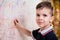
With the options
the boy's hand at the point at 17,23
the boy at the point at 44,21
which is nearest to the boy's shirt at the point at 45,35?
the boy at the point at 44,21

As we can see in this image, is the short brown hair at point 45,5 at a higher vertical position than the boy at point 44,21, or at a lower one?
higher

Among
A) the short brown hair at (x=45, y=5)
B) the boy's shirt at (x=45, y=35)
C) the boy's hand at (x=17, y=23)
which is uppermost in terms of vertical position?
the short brown hair at (x=45, y=5)

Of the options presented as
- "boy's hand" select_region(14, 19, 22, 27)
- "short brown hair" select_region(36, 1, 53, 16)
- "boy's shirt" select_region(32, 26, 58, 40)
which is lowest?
"boy's shirt" select_region(32, 26, 58, 40)

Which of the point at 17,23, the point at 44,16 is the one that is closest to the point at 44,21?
the point at 44,16

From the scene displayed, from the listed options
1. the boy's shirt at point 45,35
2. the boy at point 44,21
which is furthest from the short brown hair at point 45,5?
the boy's shirt at point 45,35

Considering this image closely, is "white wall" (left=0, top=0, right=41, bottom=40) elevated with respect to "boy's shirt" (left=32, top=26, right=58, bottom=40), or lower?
elevated

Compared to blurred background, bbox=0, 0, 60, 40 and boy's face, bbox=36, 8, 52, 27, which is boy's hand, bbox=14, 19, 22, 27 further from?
boy's face, bbox=36, 8, 52, 27

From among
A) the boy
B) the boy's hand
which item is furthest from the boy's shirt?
the boy's hand

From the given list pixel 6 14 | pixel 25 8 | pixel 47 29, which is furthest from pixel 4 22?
pixel 47 29

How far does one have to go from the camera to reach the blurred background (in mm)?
1191

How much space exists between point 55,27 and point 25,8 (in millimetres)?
221

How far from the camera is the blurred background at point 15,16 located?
3.91 feet

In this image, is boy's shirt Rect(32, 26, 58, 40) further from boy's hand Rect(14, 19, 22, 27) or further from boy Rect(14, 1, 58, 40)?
boy's hand Rect(14, 19, 22, 27)

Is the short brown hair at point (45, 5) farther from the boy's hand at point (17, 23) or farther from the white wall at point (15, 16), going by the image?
the boy's hand at point (17, 23)
